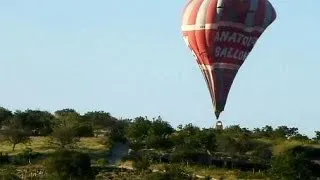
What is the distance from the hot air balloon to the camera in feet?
200

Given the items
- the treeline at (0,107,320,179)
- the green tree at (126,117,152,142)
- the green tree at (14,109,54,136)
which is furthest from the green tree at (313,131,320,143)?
the green tree at (14,109,54,136)

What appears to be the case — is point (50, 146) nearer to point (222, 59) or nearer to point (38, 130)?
point (38, 130)

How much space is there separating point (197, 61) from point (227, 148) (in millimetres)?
34846

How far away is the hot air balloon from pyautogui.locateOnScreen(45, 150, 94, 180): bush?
14.8 meters

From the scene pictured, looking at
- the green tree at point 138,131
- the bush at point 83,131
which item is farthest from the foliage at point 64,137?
the green tree at point 138,131

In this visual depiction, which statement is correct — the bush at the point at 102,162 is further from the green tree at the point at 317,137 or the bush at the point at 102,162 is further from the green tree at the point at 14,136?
the green tree at the point at 317,137

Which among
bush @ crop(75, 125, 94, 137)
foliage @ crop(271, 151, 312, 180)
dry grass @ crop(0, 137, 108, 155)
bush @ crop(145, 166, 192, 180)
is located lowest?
bush @ crop(145, 166, 192, 180)

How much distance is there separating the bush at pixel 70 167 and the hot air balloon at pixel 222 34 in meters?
14.8

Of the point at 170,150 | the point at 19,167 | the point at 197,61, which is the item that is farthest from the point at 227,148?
the point at 197,61

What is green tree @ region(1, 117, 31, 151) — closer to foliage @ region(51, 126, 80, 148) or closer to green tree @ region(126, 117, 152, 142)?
foliage @ region(51, 126, 80, 148)

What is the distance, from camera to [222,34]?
61219mm

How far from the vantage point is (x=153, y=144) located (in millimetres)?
93875

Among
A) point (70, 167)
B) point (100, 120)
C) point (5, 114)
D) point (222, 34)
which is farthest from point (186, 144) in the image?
point (5, 114)

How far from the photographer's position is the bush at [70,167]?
Answer: 7019 cm
